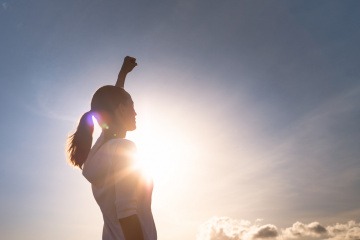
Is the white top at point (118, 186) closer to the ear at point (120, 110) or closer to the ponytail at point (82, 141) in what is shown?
the ponytail at point (82, 141)

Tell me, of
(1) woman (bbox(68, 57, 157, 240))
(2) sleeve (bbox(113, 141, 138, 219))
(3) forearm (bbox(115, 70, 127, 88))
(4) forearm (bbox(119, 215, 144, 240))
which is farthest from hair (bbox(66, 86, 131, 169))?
(3) forearm (bbox(115, 70, 127, 88))

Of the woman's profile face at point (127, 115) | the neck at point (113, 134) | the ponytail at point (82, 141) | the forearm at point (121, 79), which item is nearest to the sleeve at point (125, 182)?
the neck at point (113, 134)

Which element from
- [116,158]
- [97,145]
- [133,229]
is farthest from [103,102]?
[133,229]

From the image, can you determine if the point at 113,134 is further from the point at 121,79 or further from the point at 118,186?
the point at 121,79

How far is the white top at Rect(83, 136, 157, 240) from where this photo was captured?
3488mm

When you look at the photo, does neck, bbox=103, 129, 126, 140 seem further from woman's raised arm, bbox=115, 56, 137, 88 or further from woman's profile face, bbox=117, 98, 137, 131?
woman's raised arm, bbox=115, 56, 137, 88

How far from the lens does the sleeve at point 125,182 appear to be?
3.38m

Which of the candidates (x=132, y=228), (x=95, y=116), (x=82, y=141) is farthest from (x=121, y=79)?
(x=132, y=228)

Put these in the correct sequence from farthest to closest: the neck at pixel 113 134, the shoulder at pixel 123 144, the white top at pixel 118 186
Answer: the neck at pixel 113 134
the shoulder at pixel 123 144
the white top at pixel 118 186

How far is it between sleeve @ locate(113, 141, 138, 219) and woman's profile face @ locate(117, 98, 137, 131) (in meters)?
0.58

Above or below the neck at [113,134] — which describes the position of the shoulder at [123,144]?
below

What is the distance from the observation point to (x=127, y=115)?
428 centimetres

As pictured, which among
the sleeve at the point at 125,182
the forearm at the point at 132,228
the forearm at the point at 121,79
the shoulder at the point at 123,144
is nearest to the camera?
the forearm at the point at 132,228

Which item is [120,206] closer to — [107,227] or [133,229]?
[133,229]
